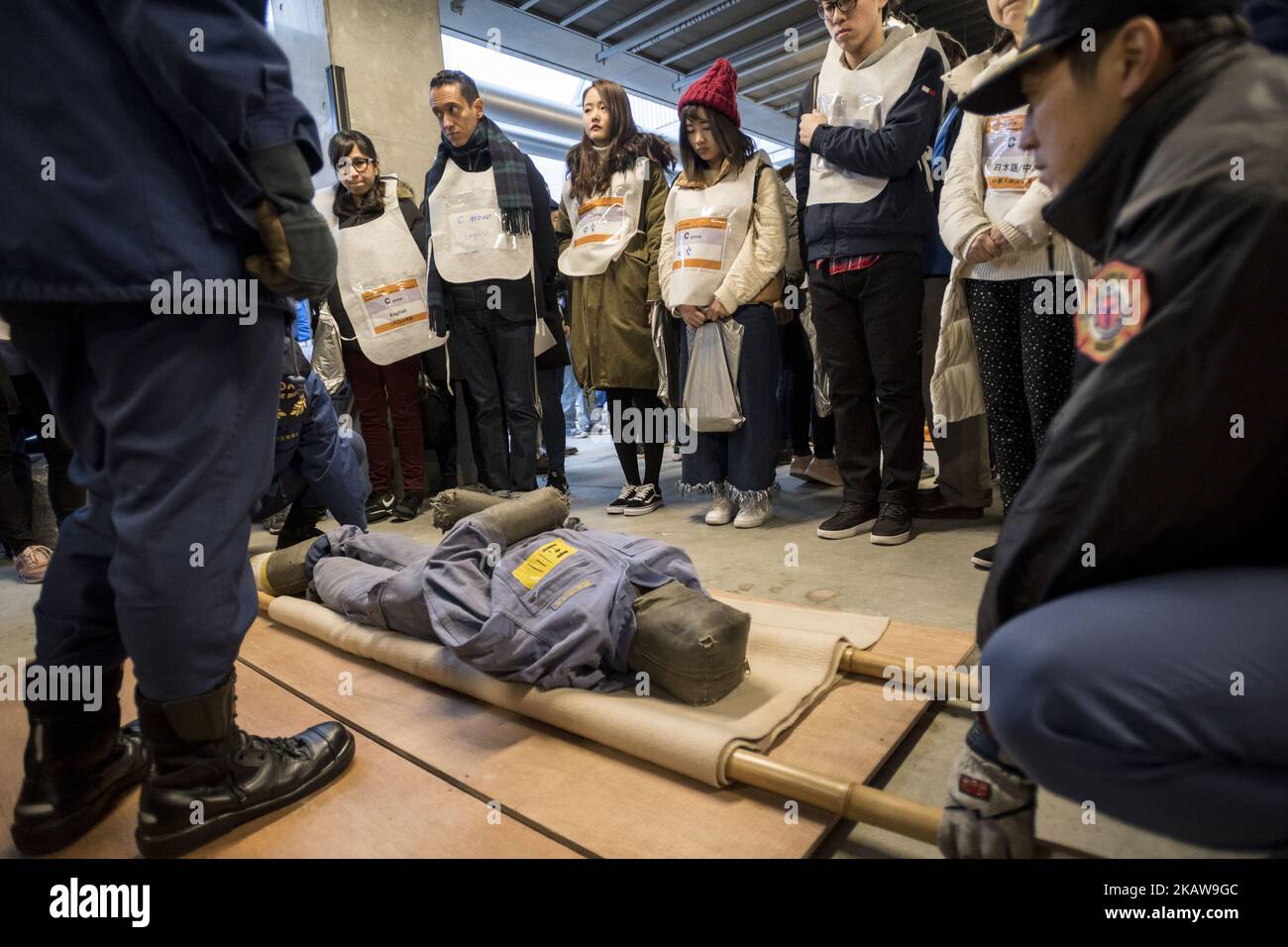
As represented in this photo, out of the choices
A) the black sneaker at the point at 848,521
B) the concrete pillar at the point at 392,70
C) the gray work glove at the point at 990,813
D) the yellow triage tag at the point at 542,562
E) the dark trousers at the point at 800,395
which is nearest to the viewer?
the gray work glove at the point at 990,813

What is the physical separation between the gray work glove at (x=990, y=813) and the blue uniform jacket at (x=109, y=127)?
3.93 feet

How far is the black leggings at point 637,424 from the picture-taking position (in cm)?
353

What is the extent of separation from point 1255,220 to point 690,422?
243cm

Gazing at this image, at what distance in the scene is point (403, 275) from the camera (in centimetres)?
377

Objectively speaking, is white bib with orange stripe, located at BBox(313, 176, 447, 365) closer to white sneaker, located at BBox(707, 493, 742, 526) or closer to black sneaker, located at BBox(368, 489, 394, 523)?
black sneaker, located at BBox(368, 489, 394, 523)

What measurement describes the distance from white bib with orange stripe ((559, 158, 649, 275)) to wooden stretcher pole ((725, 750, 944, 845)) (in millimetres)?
2685

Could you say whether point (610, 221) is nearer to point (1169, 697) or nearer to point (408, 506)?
point (408, 506)

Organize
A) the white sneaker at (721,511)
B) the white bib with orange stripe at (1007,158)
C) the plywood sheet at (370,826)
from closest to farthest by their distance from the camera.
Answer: the plywood sheet at (370,826)
the white bib with orange stripe at (1007,158)
the white sneaker at (721,511)

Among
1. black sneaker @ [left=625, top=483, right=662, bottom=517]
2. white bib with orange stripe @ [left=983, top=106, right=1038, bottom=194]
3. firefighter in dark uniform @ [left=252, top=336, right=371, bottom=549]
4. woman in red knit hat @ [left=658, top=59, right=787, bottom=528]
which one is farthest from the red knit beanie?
firefighter in dark uniform @ [left=252, top=336, right=371, bottom=549]

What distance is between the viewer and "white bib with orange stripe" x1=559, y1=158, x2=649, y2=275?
11.1 feet

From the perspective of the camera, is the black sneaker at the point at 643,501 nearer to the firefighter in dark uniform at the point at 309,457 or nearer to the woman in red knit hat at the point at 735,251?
the woman in red knit hat at the point at 735,251

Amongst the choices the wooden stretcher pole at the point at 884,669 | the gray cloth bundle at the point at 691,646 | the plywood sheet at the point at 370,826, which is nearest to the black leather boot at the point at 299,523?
the plywood sheet at the point at 370,826

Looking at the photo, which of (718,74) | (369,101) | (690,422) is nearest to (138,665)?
(690,422)
